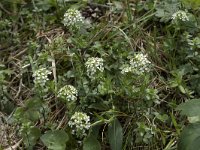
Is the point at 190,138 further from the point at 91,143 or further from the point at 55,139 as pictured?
the point at 55,139

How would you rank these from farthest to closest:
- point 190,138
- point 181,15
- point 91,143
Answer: point 181,15 → point 91,143 → point 190,138

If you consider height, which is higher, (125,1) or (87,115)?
(125,1)

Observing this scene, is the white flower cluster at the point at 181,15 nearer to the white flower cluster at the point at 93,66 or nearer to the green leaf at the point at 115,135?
the white flower cluster at the point at 93,66

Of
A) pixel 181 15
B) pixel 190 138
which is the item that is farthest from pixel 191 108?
pixel 181 15

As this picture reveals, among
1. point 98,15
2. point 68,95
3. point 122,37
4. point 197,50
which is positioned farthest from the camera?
point 98,15

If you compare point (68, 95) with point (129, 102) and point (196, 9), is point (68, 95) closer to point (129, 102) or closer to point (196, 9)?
point (129, 102)

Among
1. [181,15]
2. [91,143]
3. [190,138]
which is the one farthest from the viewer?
[181,15]

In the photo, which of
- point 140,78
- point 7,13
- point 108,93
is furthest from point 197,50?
point 7,13

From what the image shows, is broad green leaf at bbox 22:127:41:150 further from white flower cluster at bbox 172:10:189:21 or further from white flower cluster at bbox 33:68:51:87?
white flower cluster at bbox 172:10:189:21
